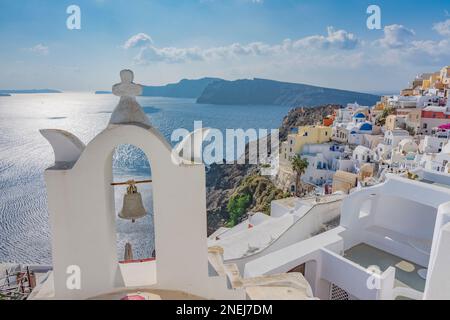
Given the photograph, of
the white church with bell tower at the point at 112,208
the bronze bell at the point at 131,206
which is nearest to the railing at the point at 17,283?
the bronze bell at the point at 131,206

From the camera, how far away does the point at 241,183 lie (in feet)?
132

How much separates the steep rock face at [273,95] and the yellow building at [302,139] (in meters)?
50.7

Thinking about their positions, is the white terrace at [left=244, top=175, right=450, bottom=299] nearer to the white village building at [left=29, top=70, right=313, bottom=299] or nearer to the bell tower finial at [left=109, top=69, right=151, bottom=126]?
the white village building at [left=29, top=70, right=313, bottom=299]

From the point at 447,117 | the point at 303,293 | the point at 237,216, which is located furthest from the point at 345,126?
the point at 303,293

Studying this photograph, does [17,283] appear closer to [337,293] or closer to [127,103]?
→ [127,103]

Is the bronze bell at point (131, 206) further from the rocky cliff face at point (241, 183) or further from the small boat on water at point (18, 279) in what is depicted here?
the rocky cliff face at point (241, 183)

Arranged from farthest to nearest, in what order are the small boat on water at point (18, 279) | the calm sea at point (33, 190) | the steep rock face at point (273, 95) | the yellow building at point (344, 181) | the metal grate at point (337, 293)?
1. the steep rock face at point (273, 95)
2. the calm sea at point (33, 190)
3. the yellow building at point (344, 181)
4. the metal grate at point (337, 293)
5. the small boat on water at point (18, 279)

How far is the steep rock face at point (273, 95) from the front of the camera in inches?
3514

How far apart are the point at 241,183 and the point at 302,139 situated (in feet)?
32.9

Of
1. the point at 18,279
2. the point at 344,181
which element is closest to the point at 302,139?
the point at 344,181

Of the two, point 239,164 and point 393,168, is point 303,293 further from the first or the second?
point 239,164

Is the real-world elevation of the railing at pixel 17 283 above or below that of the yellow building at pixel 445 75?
below

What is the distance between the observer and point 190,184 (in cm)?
Result: 286

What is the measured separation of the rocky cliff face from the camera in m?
33.0
